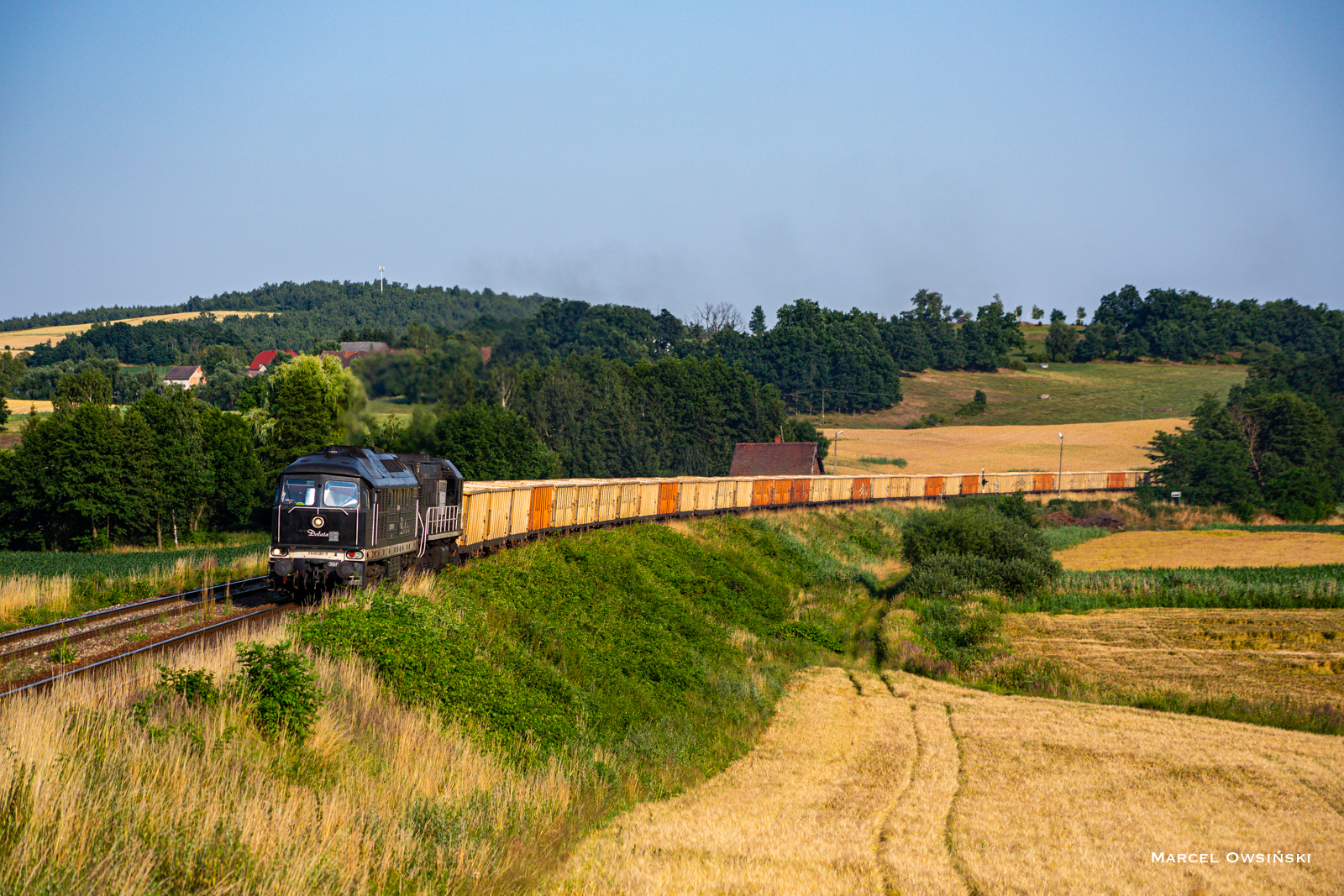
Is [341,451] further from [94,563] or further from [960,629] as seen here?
[960,629]

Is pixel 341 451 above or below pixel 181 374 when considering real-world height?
below

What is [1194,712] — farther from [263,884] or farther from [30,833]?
[30,833]

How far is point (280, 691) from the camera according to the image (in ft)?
41.8

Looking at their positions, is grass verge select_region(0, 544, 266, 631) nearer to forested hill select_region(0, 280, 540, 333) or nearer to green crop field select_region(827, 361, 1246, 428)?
forested hill select_region(0, 280, 540, 333)

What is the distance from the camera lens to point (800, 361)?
163 meters

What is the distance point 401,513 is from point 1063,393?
164959 millimetres

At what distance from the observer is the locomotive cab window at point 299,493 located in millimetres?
22891

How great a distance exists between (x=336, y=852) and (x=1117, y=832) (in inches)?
473

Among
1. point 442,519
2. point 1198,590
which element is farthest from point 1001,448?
point 442,519

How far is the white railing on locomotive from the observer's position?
27.8 metres

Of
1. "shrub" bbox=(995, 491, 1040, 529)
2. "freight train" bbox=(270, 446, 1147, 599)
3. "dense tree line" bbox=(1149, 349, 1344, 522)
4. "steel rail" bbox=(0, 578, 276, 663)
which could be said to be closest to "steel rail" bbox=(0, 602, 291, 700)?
"freight train" bbox=(270, 446, 1147, 599)

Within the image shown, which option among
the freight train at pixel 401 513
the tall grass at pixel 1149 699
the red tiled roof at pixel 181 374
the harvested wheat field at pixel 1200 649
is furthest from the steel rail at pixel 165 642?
the red tiled roof at pixel 181 374

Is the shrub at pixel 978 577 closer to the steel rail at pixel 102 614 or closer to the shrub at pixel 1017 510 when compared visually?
the steel rail at pixel 102 614

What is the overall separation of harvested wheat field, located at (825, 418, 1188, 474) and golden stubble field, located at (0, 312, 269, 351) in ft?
318
